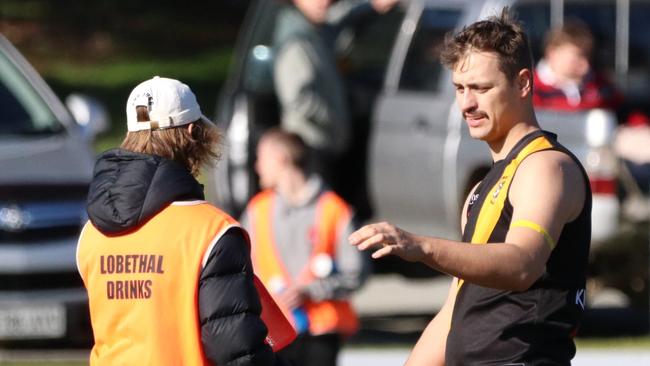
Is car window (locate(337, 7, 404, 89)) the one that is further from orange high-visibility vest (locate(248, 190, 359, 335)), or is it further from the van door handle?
orange high-visibility vest (locate(248, 190, 359, 335))

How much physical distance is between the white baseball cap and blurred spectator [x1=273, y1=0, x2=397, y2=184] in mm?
5567

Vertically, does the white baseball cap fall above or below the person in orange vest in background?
above

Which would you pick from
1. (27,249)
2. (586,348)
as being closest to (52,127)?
(27,249)

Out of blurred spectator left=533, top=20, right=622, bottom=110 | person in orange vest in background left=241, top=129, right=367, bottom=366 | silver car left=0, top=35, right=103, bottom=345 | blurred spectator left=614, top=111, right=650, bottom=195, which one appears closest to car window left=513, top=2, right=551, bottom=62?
blurred spectator left=533, top=20, right=622, bottom=110

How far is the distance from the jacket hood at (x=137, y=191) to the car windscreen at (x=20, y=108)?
17.9 ft

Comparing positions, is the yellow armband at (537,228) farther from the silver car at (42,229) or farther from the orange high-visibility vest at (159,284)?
the silver car at (42,229)

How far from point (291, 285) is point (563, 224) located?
3710 mm

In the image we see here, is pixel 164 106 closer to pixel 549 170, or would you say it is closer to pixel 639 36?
pixel 549 170

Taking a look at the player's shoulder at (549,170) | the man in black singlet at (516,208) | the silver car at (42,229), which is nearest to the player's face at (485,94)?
the man in black singlet at (516,208)

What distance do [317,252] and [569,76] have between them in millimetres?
2677

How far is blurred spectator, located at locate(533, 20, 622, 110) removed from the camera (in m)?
9.65

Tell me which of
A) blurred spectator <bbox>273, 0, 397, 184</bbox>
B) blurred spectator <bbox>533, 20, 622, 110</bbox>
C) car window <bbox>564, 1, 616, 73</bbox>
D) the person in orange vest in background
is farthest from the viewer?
car window <bbox>564, 1, 616, 73</bbox>

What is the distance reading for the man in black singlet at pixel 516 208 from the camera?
4.12 m

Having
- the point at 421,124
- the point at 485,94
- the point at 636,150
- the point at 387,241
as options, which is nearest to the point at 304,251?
the point at 421,124
